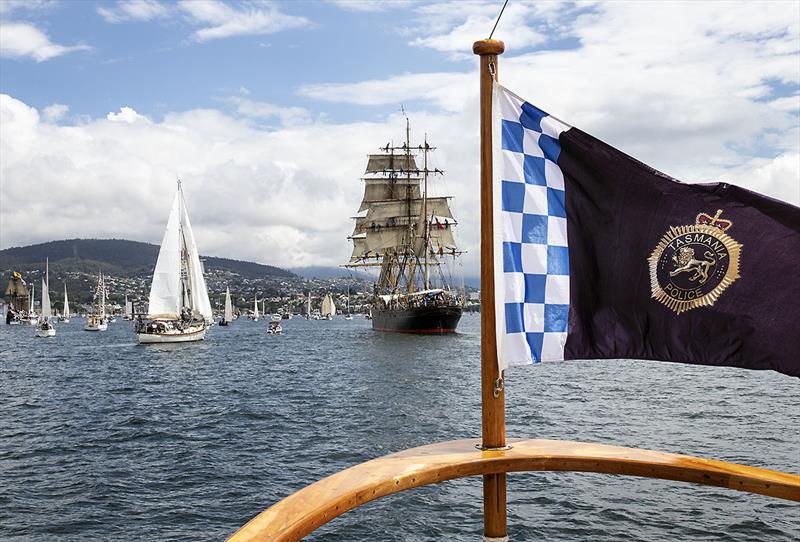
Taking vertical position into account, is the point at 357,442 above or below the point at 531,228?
below

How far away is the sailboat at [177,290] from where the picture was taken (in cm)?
6800

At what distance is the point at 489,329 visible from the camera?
17.5 ft

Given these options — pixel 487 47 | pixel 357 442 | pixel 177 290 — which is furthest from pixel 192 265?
pixel 487 47

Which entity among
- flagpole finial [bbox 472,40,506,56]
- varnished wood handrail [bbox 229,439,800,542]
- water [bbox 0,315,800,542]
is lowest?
water [bbox 0,315,800,542]

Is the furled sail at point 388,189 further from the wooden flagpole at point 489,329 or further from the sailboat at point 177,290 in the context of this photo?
the wooden flagpole at point 489,329

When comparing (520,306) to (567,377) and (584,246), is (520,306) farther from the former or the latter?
(567,377)

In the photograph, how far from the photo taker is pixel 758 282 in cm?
474

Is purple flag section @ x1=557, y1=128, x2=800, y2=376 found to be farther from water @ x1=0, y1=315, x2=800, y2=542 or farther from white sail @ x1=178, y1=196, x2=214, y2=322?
white sail @ x1=178, y1=196, x2=214, y2=322

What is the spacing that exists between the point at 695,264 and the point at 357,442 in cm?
1794

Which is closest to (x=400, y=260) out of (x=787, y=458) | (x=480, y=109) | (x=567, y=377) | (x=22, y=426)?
(x=567, y=377)

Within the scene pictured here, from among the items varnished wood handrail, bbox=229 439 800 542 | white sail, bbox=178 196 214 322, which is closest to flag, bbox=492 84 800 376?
varnished wood handrail, bbox=229 439 800 542

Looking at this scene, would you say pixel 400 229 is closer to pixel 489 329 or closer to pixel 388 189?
pixel 388 189

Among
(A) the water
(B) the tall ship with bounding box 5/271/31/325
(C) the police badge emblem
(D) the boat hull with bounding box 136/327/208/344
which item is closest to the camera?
(C) the police badge emblem

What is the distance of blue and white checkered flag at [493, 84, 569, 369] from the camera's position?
538 centimetres
